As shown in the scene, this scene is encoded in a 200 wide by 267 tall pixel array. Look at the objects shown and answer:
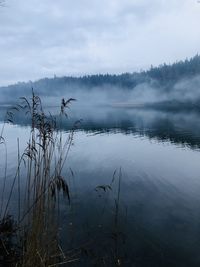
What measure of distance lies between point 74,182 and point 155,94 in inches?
7224

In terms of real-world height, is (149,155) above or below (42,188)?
below

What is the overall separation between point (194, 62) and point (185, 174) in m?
186

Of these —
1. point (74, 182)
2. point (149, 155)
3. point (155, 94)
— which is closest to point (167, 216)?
point (74, 182)

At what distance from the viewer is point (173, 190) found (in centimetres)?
1527

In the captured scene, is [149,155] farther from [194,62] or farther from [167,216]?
[194,62]

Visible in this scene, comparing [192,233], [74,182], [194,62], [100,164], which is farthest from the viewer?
[194,62]

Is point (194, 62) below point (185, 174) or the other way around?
the other way around

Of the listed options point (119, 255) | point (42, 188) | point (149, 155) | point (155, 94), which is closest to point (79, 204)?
point (119, 255)

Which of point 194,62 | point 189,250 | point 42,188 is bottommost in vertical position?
point 189,250

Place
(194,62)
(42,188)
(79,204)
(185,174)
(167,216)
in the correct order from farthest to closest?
1. (194,62)
2. (185,174)
3. (79,204)
4. (167,216)
5. (42,188)

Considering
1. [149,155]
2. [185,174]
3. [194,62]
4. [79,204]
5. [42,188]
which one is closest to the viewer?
[42,188]

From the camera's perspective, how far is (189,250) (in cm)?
912

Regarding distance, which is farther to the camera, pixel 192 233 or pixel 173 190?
pixel 173 190

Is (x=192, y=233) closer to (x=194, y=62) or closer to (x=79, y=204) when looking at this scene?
(x=79, y=204)
